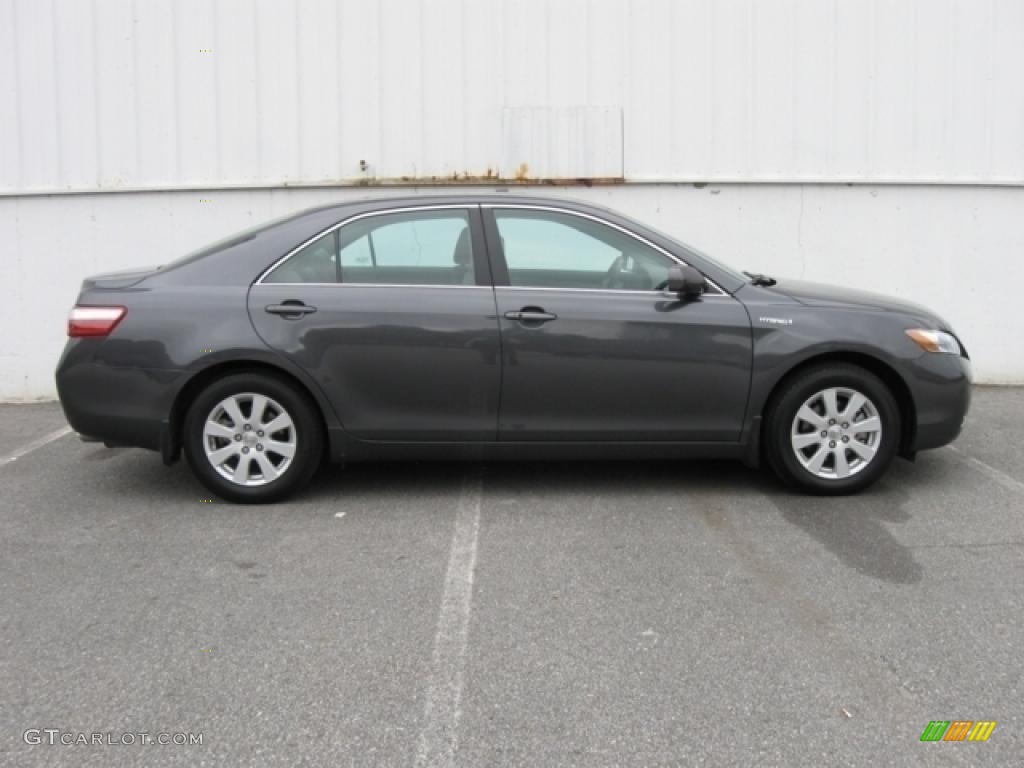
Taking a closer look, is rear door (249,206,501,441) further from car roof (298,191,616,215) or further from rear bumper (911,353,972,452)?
rear bumper (911,353,972,452)

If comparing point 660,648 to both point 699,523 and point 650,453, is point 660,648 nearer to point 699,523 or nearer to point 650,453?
point 699,523

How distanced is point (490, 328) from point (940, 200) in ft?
16.8

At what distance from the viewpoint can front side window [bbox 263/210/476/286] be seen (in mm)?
5078

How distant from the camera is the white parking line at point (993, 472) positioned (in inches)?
215

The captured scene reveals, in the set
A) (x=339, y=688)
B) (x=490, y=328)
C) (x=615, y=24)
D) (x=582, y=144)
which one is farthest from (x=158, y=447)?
(x=615, y=24)

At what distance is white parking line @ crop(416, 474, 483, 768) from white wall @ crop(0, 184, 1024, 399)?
166 inches

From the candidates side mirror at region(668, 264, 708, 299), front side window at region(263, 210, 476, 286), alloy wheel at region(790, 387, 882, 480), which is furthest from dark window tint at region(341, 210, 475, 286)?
alloy wheel at region(790, 387, 882, 480)

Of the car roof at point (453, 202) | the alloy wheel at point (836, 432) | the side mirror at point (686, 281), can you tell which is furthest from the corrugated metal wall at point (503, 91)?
the alloy wheel at point (836, 432)

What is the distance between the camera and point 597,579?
4.07 m

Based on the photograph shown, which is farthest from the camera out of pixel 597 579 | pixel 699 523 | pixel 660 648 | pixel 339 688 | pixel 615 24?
pixel 615 24

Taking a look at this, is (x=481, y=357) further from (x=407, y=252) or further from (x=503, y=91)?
(x=503, y=91)

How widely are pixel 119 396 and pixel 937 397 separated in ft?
14.0

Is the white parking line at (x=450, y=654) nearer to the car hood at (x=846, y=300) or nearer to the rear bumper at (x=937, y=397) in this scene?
the car hood at (x=846, y=300)

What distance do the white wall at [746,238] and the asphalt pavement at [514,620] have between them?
293cm
